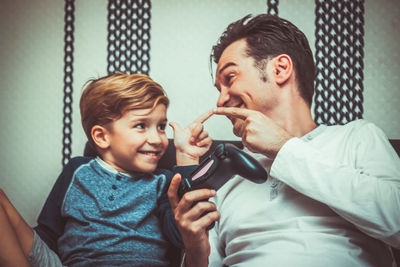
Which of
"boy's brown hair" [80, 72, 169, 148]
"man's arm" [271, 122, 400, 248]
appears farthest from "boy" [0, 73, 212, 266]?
"man's arm" [271, 122, 400, 248]

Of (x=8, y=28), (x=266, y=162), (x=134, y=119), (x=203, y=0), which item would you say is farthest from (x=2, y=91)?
(x=266, y=162)

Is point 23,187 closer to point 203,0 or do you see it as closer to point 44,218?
point 44,218

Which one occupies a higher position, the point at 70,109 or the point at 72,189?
the point at 70,109

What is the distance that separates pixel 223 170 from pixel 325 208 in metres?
0.28

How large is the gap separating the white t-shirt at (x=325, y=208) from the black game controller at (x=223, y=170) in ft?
0.23


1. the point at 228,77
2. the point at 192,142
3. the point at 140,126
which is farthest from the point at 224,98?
the point at 140,126

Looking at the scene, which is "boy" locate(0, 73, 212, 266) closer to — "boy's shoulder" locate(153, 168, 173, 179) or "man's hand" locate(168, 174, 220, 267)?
"boy's shoulder" locate(153, 168, 173, 179)

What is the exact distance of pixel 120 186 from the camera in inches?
39.6

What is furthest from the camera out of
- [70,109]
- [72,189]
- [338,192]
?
[70,109]

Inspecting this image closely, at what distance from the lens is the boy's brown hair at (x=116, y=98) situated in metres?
1.02

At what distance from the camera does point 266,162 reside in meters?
0.92

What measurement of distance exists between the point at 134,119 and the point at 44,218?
0.48m

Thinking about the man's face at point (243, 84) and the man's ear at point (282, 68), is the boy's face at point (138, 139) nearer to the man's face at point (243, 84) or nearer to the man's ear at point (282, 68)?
the man's face at point (243, 84)

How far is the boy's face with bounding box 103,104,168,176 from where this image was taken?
3.25 feet
